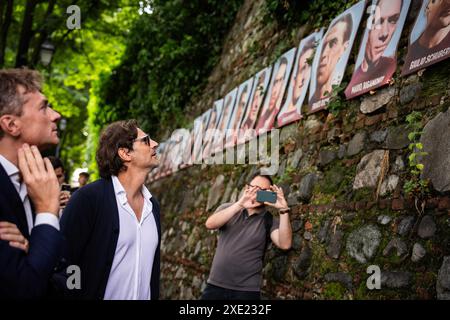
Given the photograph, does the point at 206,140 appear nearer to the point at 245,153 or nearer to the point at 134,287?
the point at 245,153

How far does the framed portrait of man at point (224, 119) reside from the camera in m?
8.16

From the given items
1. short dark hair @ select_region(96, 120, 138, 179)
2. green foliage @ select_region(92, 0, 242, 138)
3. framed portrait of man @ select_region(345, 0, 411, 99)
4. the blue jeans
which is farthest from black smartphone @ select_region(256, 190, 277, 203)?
green foliage @ select_region(92, 0, 242, 138)

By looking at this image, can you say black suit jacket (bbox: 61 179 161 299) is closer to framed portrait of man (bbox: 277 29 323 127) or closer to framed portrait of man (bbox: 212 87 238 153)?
framed portrait of man (bbox: 277 29 323 127)

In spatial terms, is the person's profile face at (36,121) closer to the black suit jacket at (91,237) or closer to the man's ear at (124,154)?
the black suit jacket at (91,237)

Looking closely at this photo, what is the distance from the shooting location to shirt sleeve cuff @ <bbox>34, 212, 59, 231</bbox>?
1.94 metres

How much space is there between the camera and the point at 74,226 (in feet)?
9.16

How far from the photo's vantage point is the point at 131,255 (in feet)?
9.73

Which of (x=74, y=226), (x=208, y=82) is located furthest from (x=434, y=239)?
(x=208, y=82)

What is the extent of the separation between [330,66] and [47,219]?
3973mm

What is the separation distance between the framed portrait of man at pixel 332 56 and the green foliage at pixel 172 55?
4.60 metres

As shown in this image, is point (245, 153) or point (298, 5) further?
point (245, 153)

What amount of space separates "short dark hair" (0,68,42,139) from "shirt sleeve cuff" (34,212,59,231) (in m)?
0.39

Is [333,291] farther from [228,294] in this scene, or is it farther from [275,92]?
[275,92]

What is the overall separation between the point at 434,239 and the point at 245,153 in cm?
394
